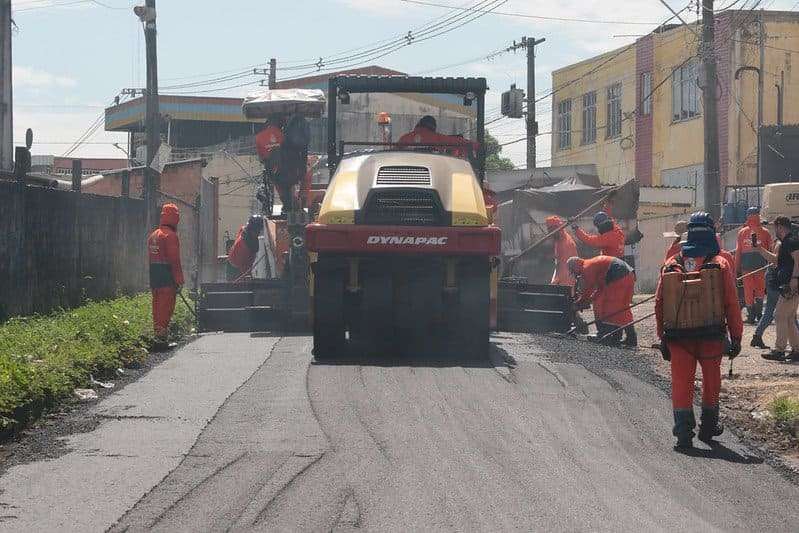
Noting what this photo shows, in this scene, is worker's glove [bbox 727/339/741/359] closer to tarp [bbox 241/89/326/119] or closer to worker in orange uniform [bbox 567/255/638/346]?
worker in orange uniform [bbox 567/255/638/346]

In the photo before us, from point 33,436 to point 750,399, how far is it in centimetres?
637

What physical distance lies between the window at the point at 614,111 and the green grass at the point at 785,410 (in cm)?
3469

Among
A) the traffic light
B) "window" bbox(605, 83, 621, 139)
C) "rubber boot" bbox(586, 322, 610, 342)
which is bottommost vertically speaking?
"rubber boot" bbox(586, 322, 610, 342)

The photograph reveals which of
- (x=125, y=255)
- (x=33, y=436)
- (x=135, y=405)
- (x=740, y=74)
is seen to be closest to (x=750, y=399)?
(x=135, y=405)

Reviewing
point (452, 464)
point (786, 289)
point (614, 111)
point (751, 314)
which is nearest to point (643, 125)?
point (614, 111)

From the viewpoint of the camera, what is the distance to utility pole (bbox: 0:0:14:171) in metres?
25.2

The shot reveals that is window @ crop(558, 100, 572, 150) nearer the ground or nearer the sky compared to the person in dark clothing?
nearer the sky

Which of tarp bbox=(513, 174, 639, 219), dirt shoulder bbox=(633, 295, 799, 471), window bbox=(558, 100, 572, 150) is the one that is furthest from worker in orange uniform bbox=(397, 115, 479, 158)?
window bbox=(558, 100, 572, 150)

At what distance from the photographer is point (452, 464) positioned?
8320mm

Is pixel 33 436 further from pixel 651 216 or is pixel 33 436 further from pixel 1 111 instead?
pixel 651 216

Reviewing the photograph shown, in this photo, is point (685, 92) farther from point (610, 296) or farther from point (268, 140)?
point (610, 296)

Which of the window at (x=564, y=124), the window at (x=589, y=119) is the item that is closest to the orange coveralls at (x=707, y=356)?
the window at (x=589, y=119)

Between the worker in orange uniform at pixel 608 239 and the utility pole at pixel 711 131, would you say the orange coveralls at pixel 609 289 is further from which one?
the utility pole at pixel 711 131

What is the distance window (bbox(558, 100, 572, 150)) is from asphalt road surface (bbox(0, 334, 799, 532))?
38390mm
